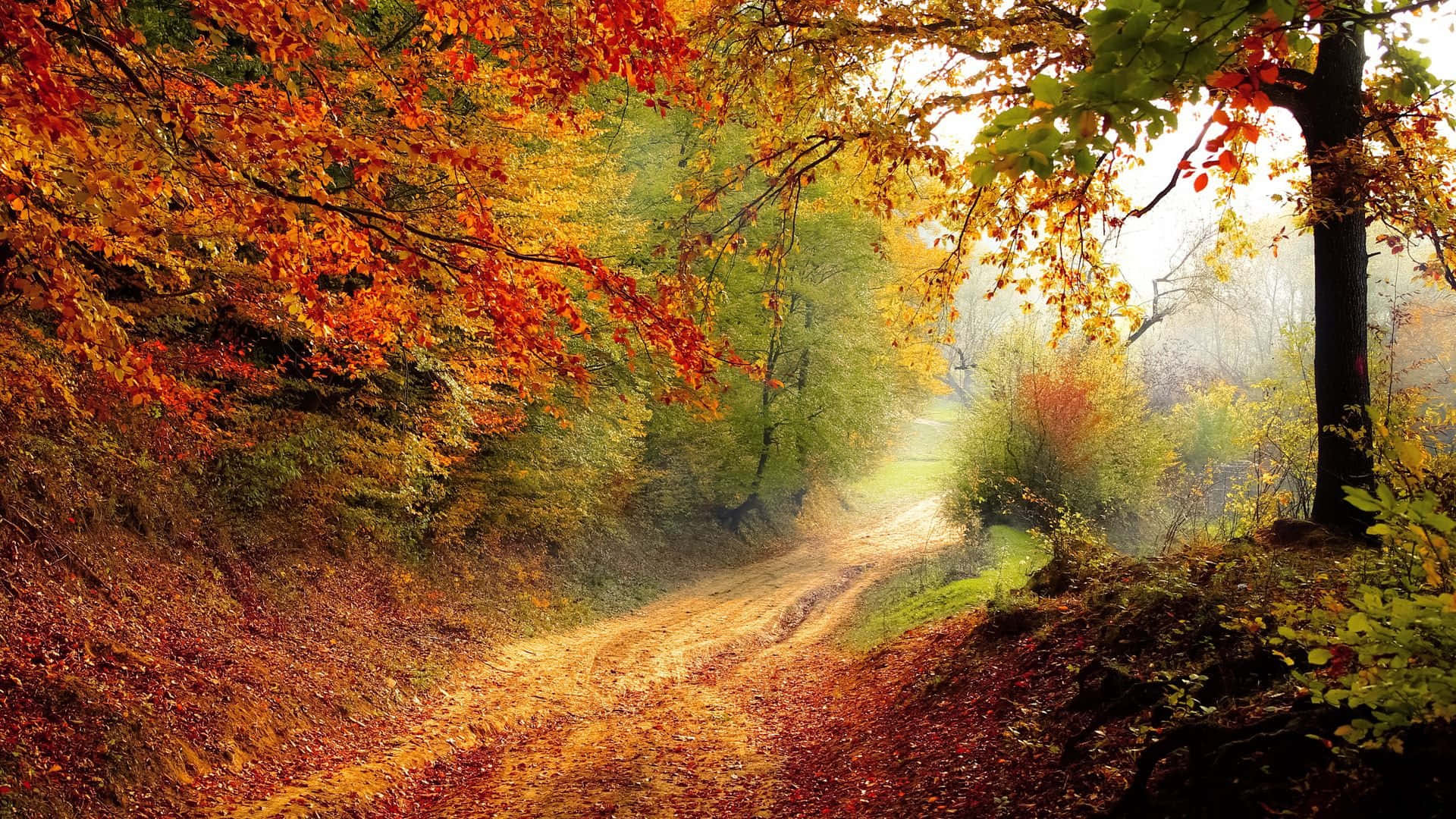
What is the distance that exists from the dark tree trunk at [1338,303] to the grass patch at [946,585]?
12.3ft

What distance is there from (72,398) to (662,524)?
1377cm

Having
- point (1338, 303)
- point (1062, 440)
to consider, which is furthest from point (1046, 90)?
point (1062, 440)

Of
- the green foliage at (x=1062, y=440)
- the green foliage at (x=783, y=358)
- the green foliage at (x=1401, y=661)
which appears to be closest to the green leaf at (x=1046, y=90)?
the green foliage at (x=1401, y=661)

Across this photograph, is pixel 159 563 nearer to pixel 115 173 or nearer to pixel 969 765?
pixel 115 173

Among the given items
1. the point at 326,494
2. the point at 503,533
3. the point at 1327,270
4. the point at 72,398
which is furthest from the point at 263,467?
the point at 1327,270

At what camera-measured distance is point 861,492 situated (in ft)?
105

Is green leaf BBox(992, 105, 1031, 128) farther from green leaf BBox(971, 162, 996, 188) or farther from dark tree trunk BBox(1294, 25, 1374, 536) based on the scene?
dark tree trunk BBox(1294, 25, 1374, 536)

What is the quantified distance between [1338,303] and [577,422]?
10.7 meters

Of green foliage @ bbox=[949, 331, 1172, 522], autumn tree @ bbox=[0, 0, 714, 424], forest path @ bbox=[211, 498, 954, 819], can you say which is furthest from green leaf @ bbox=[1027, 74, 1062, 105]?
green foliage @ bbox=[949, 331, 1172, 522]

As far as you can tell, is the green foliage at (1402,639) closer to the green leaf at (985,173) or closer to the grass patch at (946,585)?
the green leaf at (985,173)

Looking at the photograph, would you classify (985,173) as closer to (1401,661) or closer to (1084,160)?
(1084,160)

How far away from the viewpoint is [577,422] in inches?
533

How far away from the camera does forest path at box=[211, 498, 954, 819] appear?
632cm

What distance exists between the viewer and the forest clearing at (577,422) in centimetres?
330
